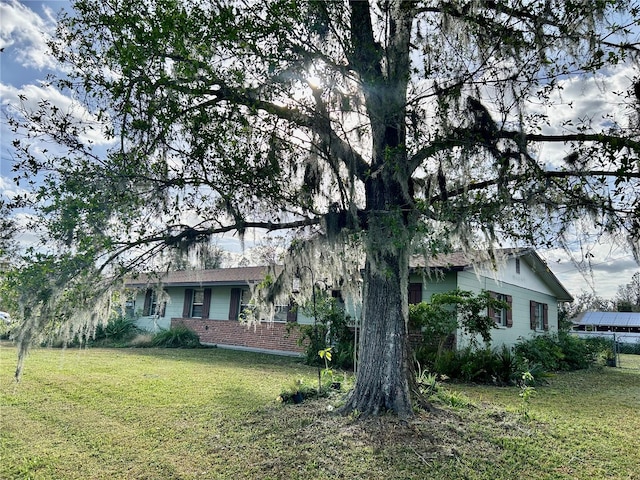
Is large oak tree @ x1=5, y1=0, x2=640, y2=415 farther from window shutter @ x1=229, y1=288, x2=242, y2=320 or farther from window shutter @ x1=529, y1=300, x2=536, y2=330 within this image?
window shutter @ x1=529, y1=300, x2=536, y2=330

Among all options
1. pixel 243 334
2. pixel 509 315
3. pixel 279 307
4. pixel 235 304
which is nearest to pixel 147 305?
pixel 235 304

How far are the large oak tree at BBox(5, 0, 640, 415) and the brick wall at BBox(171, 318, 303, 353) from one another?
8909 millimetres

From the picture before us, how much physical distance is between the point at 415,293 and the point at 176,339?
361 inches

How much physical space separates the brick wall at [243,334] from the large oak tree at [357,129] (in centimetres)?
891

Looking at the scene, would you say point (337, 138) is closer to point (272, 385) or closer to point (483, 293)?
point (272, 385)

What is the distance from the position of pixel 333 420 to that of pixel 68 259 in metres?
3.50

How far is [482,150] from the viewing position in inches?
199

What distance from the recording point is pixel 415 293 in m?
12.2

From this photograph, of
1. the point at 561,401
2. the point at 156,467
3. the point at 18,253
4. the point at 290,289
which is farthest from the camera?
the point at 561,401

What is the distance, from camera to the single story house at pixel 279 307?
1270 cm

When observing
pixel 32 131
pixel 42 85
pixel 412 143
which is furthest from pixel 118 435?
pixel 412 143

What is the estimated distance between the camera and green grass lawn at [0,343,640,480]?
14.0 feet

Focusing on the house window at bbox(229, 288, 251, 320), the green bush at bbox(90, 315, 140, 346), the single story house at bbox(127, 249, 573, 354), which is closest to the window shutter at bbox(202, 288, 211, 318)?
the single story house at bbox(127, 249, 573, 354)

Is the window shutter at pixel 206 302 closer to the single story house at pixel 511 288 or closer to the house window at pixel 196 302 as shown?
the house window at pixel 196 302
